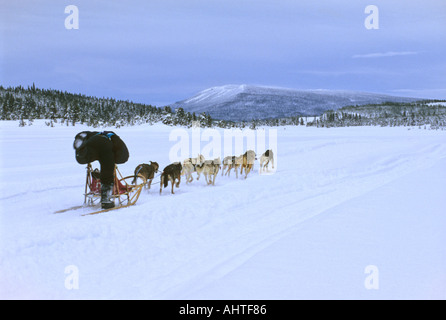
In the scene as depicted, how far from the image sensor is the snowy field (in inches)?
141

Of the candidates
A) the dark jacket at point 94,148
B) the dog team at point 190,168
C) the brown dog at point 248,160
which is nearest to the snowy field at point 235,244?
the dog team at point 190,168

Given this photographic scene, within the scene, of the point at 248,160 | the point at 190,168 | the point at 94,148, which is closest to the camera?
the point at 94,148

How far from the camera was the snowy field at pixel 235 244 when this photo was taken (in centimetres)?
357

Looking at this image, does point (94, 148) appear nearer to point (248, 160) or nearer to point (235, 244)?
point (235, 244)

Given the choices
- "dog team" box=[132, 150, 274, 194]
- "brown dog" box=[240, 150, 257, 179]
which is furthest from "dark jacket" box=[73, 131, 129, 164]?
"brown dog" box=[240, 150, 257, 179]

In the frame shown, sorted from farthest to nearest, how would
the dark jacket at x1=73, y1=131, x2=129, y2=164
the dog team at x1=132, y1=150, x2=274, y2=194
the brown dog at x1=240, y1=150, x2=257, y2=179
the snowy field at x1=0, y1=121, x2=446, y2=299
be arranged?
the brown dog at x1=240, y1=150, x2=257, y2=179 → the dog team at x1=132, y1=150, x2=274, y2=194 → the dark jacket at x1=73, y1=131, x2=129, y2=164 → the snowy field at x1=0, y1=121, x2=446, y2=299

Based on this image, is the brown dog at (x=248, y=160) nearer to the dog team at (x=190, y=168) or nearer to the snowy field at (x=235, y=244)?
the dog team at (x=190, y=168)

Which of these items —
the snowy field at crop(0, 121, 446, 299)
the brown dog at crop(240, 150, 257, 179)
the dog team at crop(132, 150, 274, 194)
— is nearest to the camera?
the snowy field at crop(0, 121, 446, 299)

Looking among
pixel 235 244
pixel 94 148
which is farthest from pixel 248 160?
pixel 235 244

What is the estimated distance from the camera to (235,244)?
475 centimetres

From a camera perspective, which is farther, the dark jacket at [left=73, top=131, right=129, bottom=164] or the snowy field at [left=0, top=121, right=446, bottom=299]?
the dark jacket at [left=73, top=131, right=129, bottom=164]

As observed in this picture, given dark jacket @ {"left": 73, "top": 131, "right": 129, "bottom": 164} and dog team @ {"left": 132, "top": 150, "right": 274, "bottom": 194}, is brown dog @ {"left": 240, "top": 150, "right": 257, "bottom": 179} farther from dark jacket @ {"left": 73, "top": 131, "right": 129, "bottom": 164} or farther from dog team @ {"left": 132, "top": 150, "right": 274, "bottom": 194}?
dark jacket @ {"left": 73, "top": 131, "right": 129, "bottom": 164}
